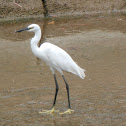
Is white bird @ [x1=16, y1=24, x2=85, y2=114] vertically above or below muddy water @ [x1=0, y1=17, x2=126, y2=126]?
above

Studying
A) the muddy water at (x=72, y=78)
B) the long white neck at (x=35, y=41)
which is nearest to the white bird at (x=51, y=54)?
the long white neck at (x=35, y=41)

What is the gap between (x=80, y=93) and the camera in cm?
670

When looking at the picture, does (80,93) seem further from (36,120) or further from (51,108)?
(36,120)

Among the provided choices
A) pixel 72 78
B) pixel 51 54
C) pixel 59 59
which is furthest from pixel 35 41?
pixel 72 78

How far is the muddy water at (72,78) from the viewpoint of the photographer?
19.1 ft

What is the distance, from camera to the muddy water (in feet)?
19.1

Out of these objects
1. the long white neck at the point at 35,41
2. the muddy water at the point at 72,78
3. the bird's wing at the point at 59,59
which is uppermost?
the long white neck at the point at 35,41

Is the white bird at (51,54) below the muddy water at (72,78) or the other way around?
the other way around

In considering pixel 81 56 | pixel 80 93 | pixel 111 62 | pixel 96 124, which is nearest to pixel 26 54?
pixel 81 56

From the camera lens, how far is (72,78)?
7.55 metres

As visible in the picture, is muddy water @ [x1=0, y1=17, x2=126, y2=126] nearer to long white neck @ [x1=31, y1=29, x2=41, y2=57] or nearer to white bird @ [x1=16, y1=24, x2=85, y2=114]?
white bird @ [x1=16, y1=24, x2=85, y2=114]

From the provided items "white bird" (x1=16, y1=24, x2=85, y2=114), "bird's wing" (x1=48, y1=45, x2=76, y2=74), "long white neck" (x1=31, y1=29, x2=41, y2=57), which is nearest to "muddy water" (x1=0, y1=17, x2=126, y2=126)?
"white bird" (x1=16, y1=24, x2=85, y2=114)

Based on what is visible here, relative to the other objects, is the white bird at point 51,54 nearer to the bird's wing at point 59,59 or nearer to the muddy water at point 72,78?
the bird's wing at point 59,59

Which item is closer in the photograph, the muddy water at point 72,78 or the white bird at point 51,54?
the muddy water at point 72,78
